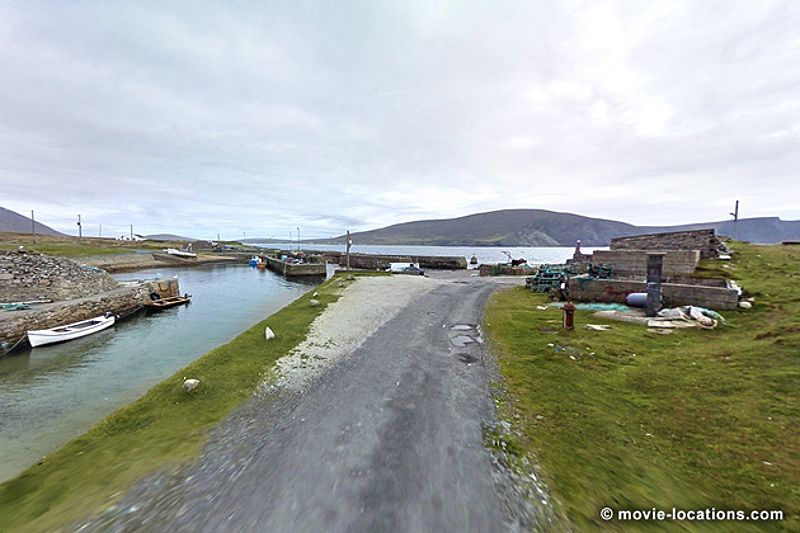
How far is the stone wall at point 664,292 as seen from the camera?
13201 millimetres

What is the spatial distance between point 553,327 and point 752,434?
25.8 ft

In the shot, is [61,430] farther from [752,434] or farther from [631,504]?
[752,434]

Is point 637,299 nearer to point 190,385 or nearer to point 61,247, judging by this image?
point 190,385

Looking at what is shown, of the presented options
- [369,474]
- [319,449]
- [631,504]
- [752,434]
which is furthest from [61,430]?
[752,434]

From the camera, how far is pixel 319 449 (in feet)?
19.2

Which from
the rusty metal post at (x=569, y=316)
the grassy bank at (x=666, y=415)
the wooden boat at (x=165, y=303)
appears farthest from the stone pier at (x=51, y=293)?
the rusty metal post at (x=569, y=316)

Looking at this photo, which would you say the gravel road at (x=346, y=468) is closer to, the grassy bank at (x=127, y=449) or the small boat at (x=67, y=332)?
the grassy bank at (x=127, y=449)

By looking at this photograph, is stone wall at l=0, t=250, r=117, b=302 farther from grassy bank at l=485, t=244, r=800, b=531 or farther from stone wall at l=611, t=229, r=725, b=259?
stone wall at l=611, t=229, r=725, b=259

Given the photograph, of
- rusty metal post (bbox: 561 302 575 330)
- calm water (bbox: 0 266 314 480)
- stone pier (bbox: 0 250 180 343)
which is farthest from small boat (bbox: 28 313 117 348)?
rusty metal post (bbox: 561 302 575 330)

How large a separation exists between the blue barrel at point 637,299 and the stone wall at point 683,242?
54.2 feet

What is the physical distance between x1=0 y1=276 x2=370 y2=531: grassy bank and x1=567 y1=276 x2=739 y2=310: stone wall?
18.1m

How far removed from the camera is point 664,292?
1508 centimetres

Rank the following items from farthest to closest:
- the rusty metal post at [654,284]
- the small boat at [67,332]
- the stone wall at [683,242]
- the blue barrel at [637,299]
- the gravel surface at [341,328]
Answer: the stone wall at [683,242]
the small boat at [67,332]
the blue barrel at [637,299]
the rusty metal post at [654,284]
the gravel surface at [341,328]

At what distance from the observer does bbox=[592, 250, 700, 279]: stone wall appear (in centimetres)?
2047
